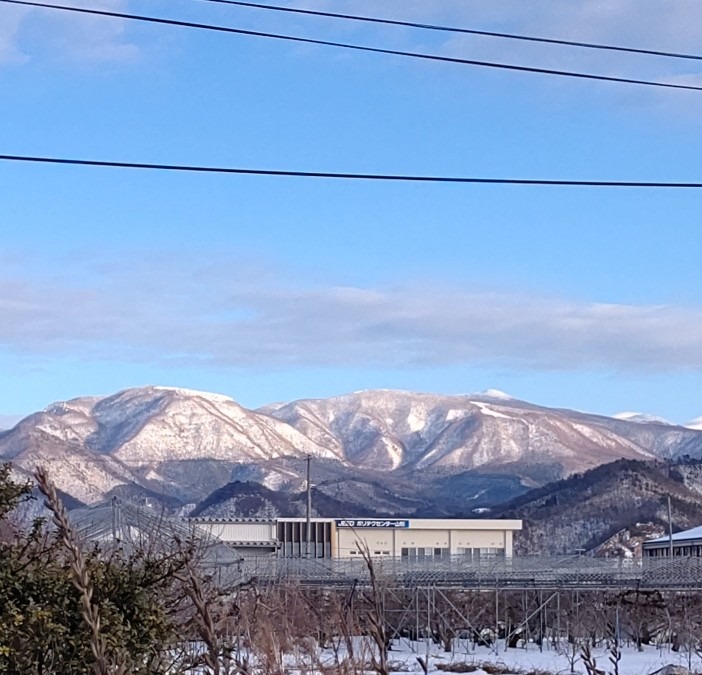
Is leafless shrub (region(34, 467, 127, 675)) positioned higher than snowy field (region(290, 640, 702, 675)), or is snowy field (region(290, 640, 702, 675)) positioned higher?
leafless shrub (region(34, 467, 127, 675))

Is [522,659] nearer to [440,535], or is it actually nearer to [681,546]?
[681,546]

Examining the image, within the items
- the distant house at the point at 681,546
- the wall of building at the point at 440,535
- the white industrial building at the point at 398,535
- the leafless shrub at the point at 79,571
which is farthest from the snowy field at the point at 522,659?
the wall of building at the point at 440,535

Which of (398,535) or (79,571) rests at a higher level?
(398,535)

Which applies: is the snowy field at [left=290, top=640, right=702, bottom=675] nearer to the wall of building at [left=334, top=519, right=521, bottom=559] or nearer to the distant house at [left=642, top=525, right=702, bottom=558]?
the distant house at [left=642, top=525, right=702, bottom=558]

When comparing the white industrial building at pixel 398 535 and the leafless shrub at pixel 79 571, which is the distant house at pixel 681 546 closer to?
the white industrial building at pixel 398 535

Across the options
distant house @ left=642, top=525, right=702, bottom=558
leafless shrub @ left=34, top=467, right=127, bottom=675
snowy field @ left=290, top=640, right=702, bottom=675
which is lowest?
snowy field @ left=290, top=640, right=702, bottom=675

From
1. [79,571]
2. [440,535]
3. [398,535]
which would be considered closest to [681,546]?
[440,535]

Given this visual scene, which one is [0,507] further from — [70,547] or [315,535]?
[315,535]

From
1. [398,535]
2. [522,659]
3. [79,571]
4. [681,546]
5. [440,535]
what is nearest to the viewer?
[79,571]

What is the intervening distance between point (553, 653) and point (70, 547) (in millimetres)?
39333

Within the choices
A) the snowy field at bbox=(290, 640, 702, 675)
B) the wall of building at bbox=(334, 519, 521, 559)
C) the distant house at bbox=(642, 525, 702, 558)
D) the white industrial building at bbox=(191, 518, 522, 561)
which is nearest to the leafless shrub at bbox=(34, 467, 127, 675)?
the snowy field at bbox=(290, 640, 702, 675)

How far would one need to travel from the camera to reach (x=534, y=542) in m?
138

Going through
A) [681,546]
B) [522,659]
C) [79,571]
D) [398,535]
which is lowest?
[522,659]

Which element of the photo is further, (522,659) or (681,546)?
(681,546)
